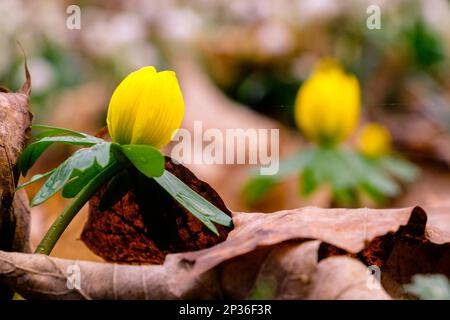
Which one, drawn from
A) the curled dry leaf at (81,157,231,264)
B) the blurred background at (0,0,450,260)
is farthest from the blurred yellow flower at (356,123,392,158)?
the curled dry leaf at (81,157,231,264)

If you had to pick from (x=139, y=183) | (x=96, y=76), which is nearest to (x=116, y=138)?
(x=139, y=183)

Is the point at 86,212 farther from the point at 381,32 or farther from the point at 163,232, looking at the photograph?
the point at 381,32

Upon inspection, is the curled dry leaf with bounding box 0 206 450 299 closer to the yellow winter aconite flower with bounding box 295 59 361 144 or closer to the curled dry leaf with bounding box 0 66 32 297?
the curled dry leaf with bounding box 0 66 32 297

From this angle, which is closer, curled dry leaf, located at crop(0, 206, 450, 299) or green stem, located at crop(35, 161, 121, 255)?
curled dry leaf, located at crop(0, 206, 450, 299)

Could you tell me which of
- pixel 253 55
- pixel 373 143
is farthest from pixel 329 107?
pixel 253 55

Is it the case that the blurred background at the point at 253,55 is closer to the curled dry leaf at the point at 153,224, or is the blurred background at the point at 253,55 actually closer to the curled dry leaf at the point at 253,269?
the curled dry leaf at the point at 153,224

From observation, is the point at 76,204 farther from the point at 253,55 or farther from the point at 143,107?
the point at 253,55
